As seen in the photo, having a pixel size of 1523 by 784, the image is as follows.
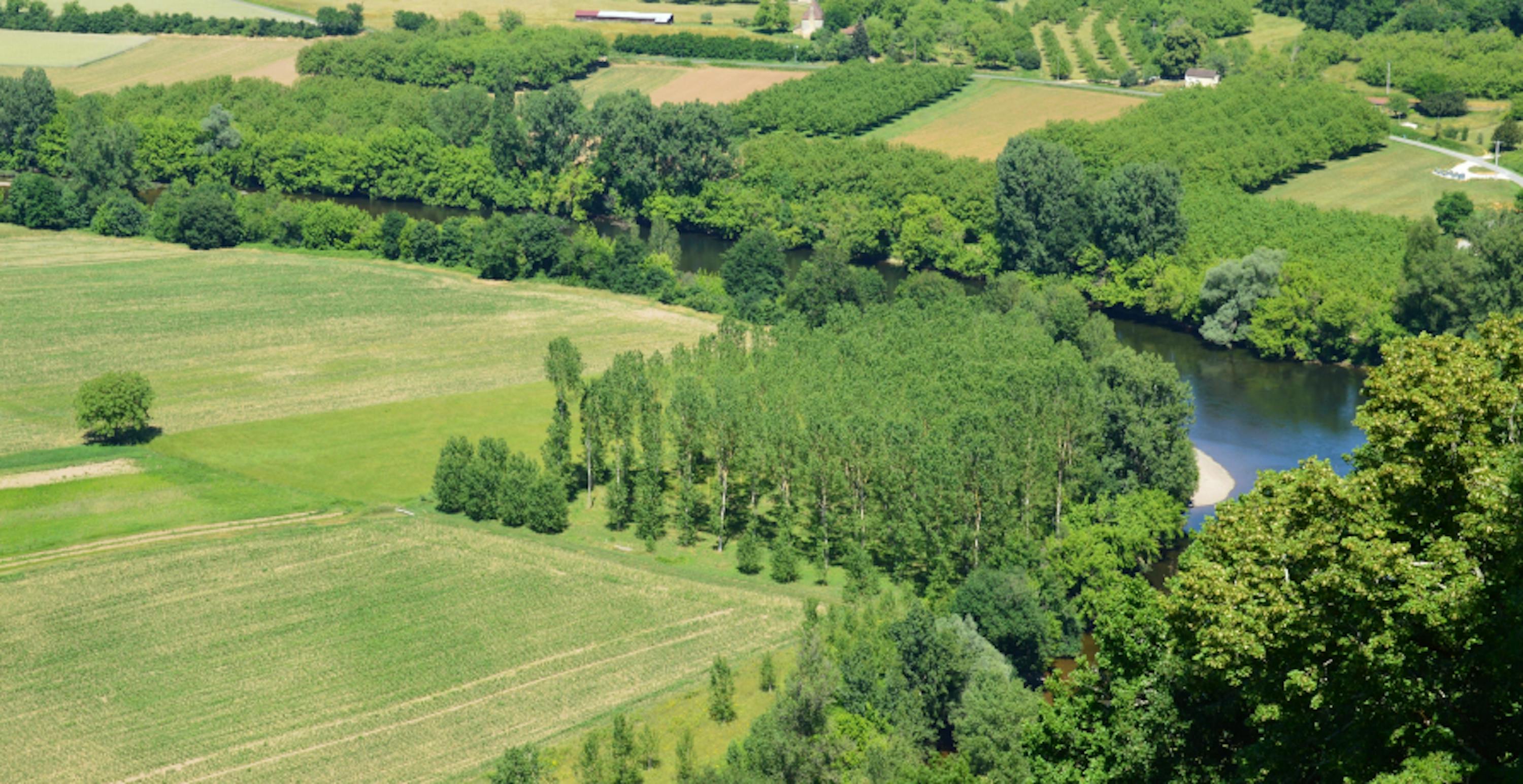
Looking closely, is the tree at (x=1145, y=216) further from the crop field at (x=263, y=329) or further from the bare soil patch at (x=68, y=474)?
the bare soil patch at (x=68, y=474)

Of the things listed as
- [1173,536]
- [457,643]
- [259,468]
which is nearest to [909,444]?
[1173,536]

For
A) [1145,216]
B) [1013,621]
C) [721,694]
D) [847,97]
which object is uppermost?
[847,97]

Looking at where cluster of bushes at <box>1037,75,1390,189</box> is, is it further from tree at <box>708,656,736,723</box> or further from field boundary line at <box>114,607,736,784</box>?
tree at <box>708,656,736,723</box>

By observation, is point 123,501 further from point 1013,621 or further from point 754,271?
point 754,271

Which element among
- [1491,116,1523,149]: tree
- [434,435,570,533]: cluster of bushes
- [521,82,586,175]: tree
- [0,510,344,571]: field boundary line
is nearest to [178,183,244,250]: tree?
[521,82,586,175]: tree

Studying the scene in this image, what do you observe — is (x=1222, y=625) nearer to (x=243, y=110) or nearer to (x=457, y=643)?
(x=457, y=643)

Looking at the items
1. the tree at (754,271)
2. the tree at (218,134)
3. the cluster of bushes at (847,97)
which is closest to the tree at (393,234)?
the tree at (754,271)

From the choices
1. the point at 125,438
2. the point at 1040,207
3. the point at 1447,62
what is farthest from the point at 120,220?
the point at 1447,62
